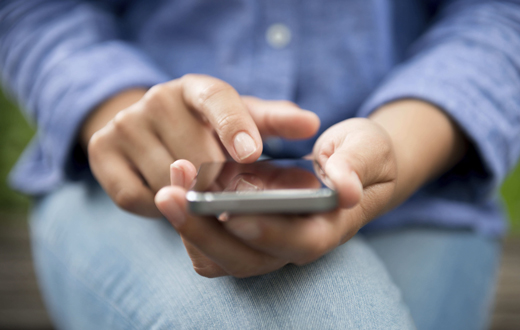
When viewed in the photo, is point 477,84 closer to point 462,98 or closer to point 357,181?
point 462,98

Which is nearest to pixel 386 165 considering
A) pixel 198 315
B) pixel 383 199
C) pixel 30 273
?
pixel 383 199

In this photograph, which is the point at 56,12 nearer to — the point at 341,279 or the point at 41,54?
the point at 41,54

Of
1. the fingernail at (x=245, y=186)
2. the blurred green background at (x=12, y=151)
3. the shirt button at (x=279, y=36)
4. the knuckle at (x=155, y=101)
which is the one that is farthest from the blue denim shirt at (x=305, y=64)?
the blurred green background at (x=12, y=151)

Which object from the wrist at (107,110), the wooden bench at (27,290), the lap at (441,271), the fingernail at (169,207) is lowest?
the wooden bench at (27,290)

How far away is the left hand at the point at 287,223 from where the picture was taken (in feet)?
0.91

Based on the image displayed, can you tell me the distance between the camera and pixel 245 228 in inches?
10.7

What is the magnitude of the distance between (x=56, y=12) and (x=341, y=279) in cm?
57

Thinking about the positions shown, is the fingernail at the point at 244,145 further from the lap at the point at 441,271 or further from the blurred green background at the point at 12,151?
the blurred green background at the point at 12,151

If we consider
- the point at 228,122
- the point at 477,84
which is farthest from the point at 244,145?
the point at 477,84

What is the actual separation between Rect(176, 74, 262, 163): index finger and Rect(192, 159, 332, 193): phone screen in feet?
0.07

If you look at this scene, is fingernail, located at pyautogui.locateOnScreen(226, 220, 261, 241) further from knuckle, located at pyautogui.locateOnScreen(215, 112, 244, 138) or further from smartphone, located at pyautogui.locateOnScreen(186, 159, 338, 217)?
knuckle, located at pyautogui.locateOnScreen(215, 112, 244, 138)

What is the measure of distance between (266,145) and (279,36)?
6.3 inches

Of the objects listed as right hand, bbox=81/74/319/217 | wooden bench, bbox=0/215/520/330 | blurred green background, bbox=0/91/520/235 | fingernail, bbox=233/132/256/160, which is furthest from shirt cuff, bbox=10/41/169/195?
blurred green background, bbox=0/91/520/235

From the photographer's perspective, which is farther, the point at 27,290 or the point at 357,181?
the point at 27,290
